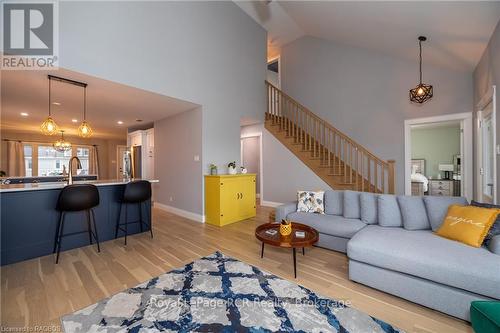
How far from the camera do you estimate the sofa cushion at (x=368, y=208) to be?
9.45ft

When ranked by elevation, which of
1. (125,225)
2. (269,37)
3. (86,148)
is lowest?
(125,225)

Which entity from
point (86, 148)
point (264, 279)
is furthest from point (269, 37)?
point (86, 148)

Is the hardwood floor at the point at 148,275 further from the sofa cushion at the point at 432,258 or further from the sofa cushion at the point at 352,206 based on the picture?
the sofa cushion at the point at 352,206

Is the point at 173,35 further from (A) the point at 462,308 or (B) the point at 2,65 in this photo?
(A) the point at 462,308

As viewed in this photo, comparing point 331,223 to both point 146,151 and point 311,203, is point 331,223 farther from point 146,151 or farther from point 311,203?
point 146,151

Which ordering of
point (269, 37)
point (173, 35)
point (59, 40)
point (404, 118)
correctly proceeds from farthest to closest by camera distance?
point (269, 37)
point (404, 118)
point (173, 35)
point (59, 40)

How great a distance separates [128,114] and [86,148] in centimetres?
597

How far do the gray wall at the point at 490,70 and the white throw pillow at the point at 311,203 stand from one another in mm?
2105

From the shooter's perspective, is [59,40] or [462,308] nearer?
[462,308]

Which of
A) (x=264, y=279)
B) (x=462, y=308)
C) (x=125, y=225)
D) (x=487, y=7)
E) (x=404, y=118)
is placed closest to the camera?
(x=462, y=308)

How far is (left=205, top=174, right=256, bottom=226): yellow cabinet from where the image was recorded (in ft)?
14.0

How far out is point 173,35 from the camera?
157 inches

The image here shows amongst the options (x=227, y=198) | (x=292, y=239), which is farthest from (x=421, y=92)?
(x=227, y=198)

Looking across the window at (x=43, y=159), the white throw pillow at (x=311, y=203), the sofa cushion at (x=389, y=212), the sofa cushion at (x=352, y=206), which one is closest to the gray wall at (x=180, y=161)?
the white throw pillow at (x=311, y=203)
